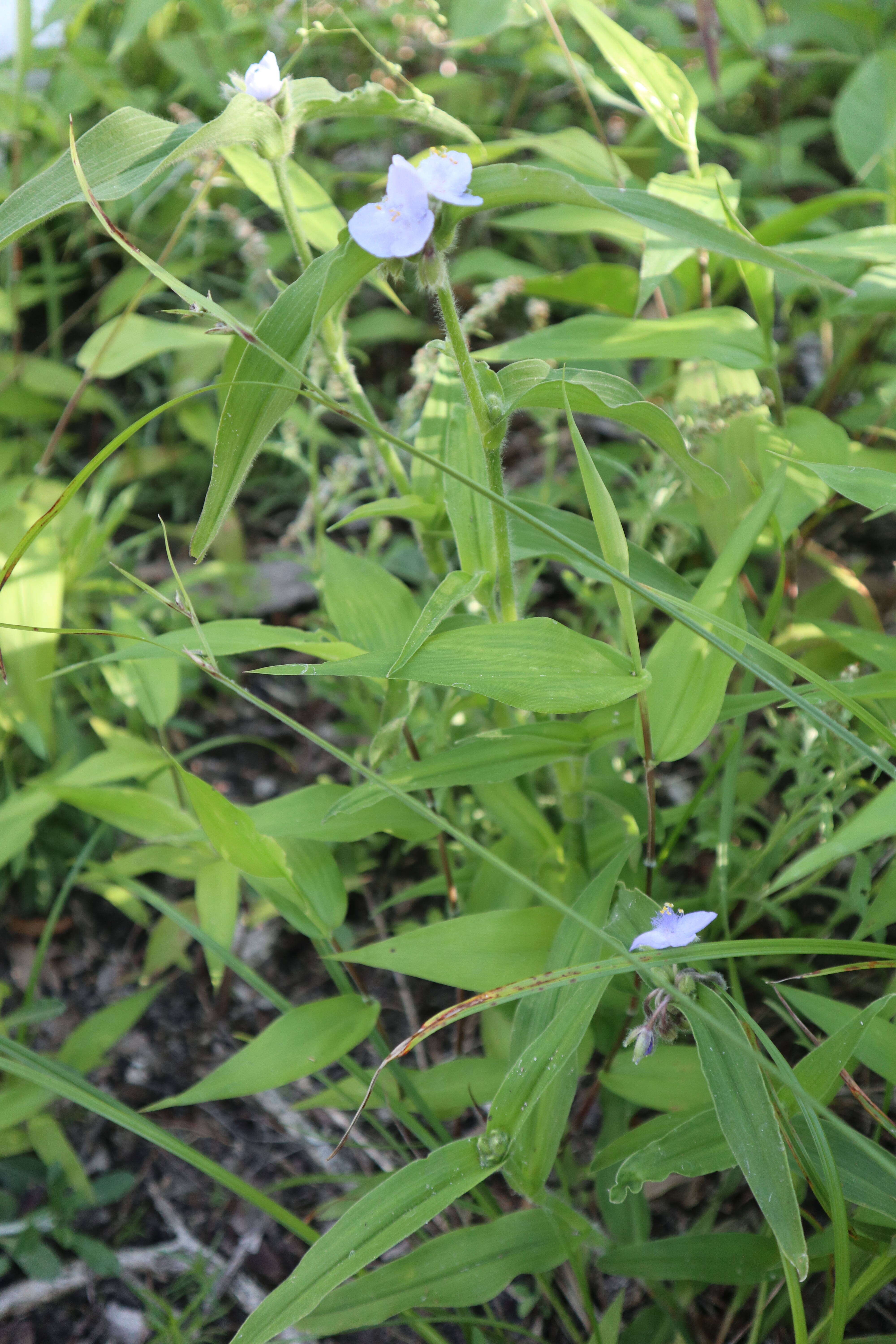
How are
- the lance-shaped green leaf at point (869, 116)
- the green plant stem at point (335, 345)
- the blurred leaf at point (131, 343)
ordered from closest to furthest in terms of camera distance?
the green plant stem at point (335, 345)
the blurred leaf at point (131, 343)
the lance-shaped green leaf at point (869, 116)

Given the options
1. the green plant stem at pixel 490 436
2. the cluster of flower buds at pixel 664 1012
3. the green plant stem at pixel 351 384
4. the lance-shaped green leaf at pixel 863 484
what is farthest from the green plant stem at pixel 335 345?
the cluster of flower buds at pixel 664 1012

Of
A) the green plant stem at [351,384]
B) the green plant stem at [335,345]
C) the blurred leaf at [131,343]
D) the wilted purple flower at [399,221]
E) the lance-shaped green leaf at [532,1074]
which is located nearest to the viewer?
the wilted purple flower at [399,221]

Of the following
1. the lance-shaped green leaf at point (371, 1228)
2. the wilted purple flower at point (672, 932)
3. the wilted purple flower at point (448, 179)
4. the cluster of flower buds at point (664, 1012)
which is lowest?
the lance-shaped green leaf at point (371, 1228)

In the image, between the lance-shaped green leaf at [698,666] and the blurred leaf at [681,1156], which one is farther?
the lance-shaped green leaf at [698,666]

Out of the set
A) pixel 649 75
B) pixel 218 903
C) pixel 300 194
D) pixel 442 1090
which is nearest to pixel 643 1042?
pixel 442 1090

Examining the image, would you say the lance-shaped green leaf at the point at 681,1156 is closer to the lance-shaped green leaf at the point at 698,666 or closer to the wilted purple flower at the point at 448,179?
the lance-shaped green leaf at the point at 698,666

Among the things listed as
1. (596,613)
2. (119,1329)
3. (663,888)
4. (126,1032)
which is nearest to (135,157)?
(596,613)

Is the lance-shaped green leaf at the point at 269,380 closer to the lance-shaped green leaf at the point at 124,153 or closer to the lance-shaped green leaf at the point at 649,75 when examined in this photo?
the lance-shaped green leaf at the point at 124,153

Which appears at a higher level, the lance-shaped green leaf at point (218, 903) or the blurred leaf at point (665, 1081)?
the lance-shaped green leaf at point (218, 903)
